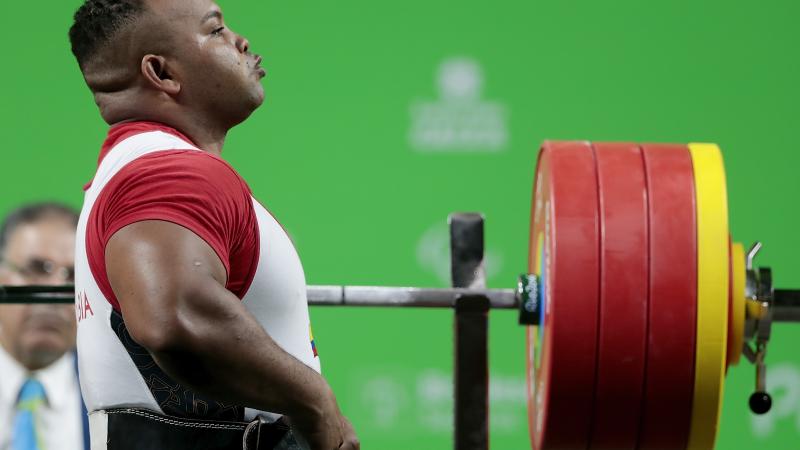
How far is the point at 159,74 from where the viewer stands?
1412 mm

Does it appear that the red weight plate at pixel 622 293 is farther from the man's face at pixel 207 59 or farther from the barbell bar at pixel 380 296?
the man's face at pixel 207 59

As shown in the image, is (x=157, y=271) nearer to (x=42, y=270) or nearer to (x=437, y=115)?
(x=42, y=270)

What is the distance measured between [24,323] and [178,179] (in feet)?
6.66

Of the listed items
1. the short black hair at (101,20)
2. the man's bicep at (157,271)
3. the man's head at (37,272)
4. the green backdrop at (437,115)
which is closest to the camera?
the man's bicep at (157,271)

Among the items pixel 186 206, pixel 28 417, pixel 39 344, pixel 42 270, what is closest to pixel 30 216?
pixel 42 270

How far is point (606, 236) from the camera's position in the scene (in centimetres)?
181

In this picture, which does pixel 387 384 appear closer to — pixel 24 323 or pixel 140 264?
pixel 24 323

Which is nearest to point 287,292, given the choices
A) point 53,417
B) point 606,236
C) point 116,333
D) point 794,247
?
point 116,333

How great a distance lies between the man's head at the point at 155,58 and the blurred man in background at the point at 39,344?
5.09ft

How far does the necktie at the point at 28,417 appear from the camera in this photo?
284 centimetres

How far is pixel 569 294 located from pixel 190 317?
84 centimetres

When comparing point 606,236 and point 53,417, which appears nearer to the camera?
point 606,236

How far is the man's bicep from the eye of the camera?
109 centimetres

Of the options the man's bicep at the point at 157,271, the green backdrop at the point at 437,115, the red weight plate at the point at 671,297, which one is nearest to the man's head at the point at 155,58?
the man's bicep at the point at 157,271
